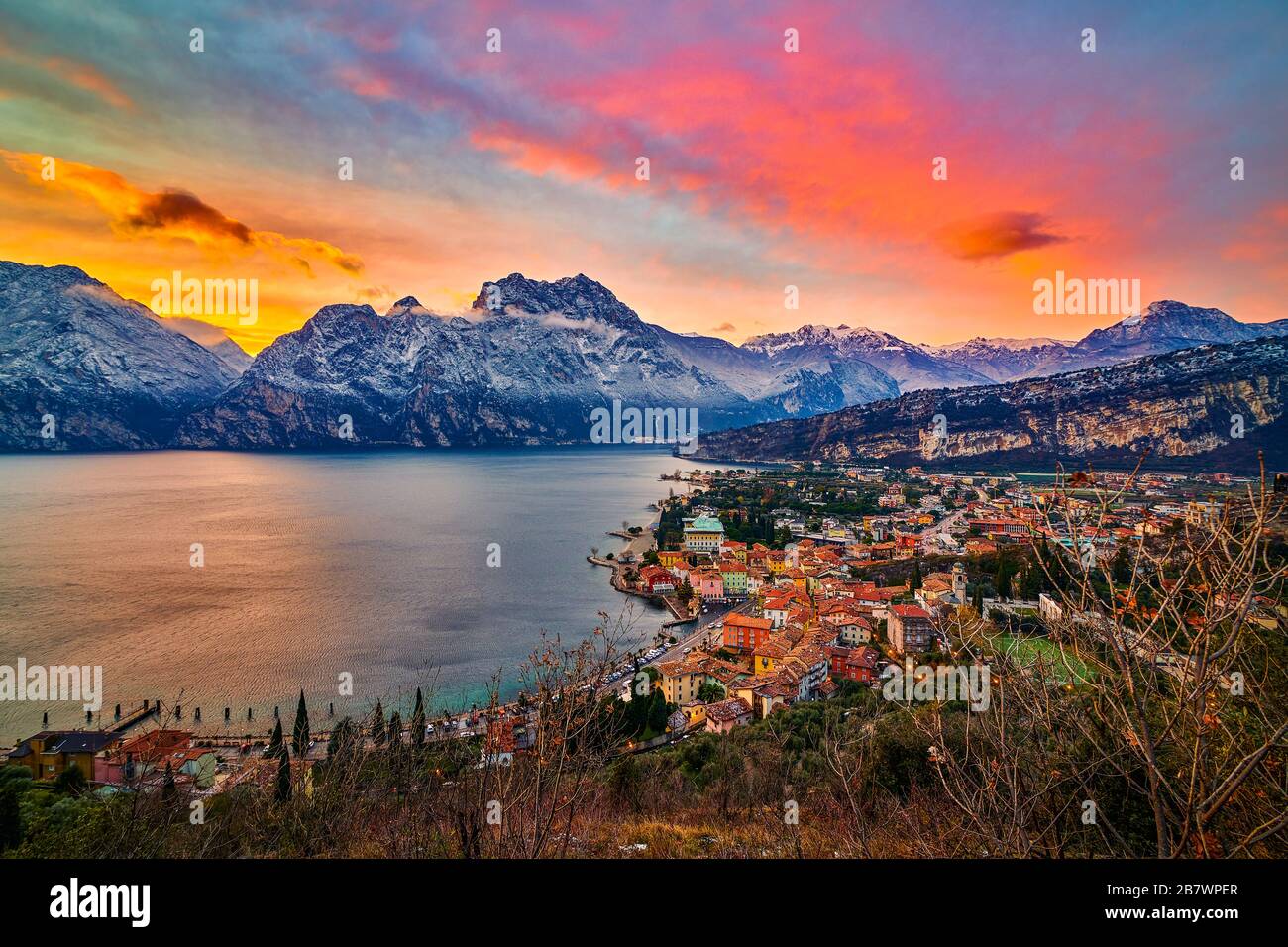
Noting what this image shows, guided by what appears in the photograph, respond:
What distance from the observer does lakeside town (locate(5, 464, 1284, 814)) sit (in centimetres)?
211

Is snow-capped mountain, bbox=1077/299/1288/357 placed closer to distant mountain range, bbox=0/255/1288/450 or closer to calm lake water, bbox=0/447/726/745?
distant mountain range, bbox=0/255/1288/450

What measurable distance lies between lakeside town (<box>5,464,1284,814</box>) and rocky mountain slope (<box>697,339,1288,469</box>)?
785cm

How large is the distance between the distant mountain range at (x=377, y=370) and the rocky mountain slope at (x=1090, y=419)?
2422cm

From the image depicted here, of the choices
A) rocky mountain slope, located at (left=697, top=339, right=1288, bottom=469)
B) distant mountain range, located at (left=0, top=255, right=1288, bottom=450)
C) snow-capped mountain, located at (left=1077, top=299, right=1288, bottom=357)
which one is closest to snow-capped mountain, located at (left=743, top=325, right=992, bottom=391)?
distant mountain range, located at (left=0, top=255, right=1288, bottom=450)

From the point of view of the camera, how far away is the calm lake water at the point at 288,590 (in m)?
10.9

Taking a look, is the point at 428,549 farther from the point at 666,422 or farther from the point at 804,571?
the point at 666,422

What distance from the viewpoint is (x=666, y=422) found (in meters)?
102

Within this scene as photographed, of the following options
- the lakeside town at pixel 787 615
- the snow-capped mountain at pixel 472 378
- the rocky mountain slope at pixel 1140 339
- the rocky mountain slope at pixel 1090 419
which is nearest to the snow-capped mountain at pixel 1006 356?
the rocky mountain slope at pixel 1140 339

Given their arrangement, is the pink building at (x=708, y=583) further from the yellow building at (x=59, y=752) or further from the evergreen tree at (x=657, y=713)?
the yellow building at (x=59, y=752)

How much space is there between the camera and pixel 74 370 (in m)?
67.2

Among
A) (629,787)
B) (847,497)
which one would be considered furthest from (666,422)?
(629,787)

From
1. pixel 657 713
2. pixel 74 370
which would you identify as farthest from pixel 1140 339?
pixel 74 370

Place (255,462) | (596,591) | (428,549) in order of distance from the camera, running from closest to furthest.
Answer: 1. (596,591)
2. (428,549)
3. (255,462)
